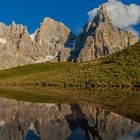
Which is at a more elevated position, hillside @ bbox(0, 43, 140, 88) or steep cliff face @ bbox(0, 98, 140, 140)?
hillside @ bbox(0, 43, 140, 88)

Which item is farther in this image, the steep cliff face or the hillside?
the hillside

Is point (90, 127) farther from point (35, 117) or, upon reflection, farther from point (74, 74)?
point (74, 74)

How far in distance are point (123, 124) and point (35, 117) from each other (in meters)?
6.83

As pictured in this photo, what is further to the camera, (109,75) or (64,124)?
(109,75)

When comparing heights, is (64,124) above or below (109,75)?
below

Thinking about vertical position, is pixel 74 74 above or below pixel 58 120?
above

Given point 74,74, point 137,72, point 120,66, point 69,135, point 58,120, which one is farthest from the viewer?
point 74,74

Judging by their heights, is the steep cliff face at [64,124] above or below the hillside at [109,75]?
below

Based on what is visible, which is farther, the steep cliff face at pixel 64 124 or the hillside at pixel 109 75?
the hillside at pixel 109 75

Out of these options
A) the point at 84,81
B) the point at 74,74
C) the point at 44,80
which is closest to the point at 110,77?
the point at 84,81

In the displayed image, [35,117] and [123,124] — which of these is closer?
[123,124]

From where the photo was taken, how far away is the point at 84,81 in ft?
312

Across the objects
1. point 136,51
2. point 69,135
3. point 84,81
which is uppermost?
point 136,51

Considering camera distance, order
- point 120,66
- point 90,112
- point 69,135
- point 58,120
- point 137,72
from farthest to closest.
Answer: point 120,66 → point 137,72 → point 90,112 → point 58,120 → point 69,135
